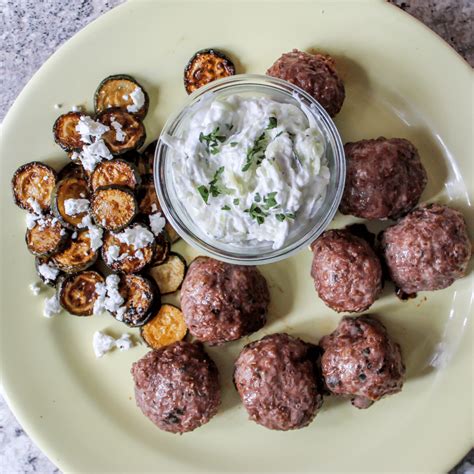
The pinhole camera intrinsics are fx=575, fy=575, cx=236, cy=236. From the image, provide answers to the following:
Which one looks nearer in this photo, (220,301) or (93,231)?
(220,301)

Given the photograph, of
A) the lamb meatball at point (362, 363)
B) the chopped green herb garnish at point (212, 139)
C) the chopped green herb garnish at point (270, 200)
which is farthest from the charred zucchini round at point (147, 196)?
the lamb meatball at point (362, 363)

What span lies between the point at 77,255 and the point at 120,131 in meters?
0.53

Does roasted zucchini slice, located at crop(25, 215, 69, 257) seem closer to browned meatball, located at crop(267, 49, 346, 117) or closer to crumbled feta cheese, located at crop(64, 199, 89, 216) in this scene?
crumbled feta cheese, located at crop(64, 199, 89, 216)

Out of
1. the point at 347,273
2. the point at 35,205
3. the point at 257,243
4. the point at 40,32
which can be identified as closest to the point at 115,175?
the point at 35,205

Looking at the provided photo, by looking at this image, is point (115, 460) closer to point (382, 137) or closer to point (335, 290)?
point (335, 290)

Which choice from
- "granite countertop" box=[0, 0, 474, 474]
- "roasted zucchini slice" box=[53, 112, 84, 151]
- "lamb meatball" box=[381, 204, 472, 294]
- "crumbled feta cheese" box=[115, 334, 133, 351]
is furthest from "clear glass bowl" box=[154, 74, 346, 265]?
"granite countertop" box=[0, 0, 474, 474]

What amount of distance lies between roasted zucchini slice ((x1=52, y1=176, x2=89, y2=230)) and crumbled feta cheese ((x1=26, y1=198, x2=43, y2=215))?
0.22 ft

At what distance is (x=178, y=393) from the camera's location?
7.00ft

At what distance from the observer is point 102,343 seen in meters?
2.35

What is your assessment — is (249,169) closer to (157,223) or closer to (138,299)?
(157,223)

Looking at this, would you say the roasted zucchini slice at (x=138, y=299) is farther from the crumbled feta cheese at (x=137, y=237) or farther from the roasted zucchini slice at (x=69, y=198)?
the roasted zucchini slice at (x=69, y=198)

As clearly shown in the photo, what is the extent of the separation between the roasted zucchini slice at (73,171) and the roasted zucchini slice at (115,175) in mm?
60

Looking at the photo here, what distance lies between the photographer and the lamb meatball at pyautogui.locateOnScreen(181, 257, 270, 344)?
2146mm

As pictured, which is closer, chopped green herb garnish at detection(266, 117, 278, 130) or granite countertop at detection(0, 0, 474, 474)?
chopped green herb garnish at detection(266, 117, 278, 130)
